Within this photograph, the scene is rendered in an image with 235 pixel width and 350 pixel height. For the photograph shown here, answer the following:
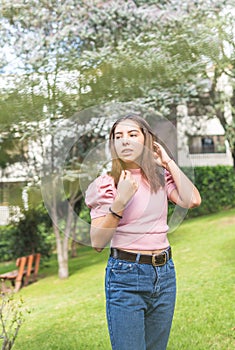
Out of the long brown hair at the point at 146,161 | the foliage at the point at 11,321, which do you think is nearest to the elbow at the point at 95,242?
the long brown hair at the point at 146,161

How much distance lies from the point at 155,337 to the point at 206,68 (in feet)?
15.5

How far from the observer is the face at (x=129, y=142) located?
3.57ft

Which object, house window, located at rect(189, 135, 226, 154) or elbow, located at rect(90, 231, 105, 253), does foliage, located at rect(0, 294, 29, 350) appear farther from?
house window, located at rect(189, 135, 226, 154)

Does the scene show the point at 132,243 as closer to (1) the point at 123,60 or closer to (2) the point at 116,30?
(1) the point at 123,60

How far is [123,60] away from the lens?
4953 millimetres

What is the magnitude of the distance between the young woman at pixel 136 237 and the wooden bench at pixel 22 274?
368 centimetres

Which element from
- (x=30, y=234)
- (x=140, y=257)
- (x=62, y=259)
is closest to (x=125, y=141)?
(x=140, y=257)

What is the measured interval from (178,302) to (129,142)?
8.28 feet

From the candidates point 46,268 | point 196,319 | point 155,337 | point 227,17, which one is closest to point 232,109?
point 227,17

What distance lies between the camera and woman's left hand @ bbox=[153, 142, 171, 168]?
1165mm

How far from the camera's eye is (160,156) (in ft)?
3.84

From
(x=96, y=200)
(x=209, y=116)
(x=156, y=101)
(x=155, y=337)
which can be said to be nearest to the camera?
(x=96, y=200)

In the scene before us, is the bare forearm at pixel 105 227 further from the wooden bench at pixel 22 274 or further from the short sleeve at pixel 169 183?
the wooden bench at pixel 22 274

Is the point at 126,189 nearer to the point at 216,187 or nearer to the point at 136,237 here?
the point at 136,237
